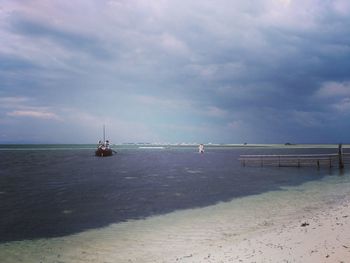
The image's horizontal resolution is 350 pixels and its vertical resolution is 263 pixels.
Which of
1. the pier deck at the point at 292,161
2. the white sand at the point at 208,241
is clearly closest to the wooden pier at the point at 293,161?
the pier deck at the point at 292,161

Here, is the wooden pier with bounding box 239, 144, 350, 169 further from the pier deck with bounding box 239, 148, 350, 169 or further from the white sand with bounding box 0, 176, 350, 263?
the white sand with bounding box 0, 176, 350, 263

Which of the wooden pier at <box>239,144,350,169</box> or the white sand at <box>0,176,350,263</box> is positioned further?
the wooden pier at <box>239,144,350,169</box>

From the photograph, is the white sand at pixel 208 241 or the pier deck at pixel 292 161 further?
the pier deck at pixel 292 161

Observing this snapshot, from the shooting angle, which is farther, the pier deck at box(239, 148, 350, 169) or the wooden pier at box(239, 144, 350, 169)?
the pier deck at box(239, 148, 350, 169)

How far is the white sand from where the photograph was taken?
1100cm

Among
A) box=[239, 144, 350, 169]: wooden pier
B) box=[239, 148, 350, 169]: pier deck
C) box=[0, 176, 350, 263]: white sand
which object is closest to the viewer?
box=[0, 176, 350, 263]: white sand

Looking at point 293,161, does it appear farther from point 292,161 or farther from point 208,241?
point 208,241

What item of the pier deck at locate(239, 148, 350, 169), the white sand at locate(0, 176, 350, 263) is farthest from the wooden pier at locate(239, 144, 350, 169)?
the white sand at locate(0, 176, 350, 263)

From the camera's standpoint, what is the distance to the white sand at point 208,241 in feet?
36.1

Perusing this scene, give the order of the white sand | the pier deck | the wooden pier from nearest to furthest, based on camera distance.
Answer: the white sand, the wooden pier, the pier deck

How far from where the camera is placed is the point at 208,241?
14.5 m

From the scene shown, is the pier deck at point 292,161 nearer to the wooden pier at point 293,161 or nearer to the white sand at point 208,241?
the wooden pier at point 293,161

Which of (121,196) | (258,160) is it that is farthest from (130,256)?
(258,160)

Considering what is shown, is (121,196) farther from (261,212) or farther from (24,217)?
(261,212)
